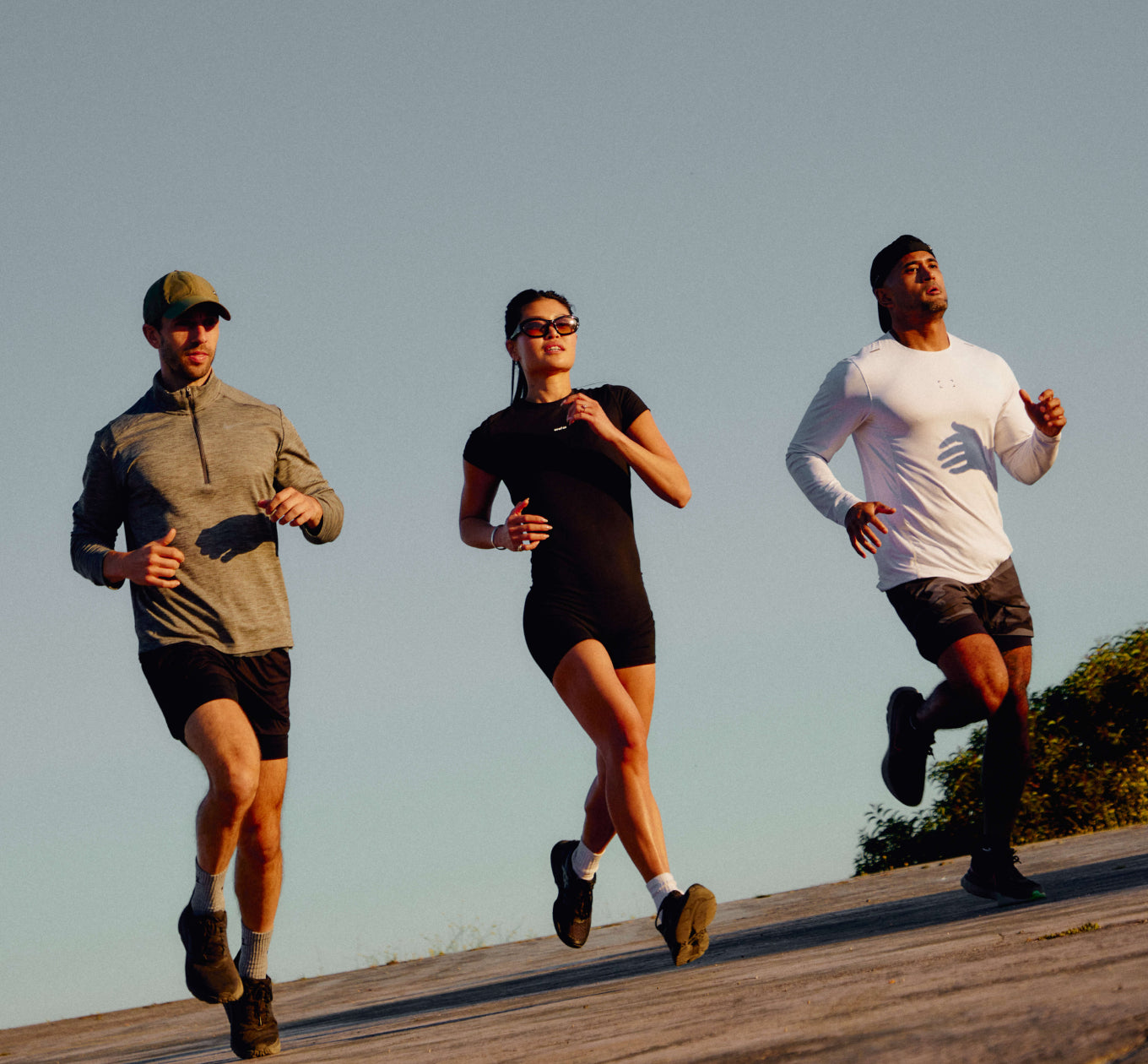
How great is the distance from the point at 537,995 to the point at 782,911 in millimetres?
3037

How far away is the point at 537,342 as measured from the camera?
552cm

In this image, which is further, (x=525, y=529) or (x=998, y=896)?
(x=998, y=896)

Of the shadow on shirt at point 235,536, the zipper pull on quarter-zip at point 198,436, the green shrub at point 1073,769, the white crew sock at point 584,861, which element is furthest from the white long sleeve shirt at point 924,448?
the green shrub at point 1073,769

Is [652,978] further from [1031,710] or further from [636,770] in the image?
[1031,710]

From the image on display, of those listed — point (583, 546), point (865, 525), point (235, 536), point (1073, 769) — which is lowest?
point (1073, 769)

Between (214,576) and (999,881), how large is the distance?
10.4 feet

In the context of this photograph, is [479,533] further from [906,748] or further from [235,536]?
[906,748]

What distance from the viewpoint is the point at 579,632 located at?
5.08m

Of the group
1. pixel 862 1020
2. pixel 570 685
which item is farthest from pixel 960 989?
pixel 570 685

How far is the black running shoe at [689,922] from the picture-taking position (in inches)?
178

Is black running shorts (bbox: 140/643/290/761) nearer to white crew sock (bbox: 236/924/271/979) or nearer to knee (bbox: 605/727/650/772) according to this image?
white crew sock (bbox: 236/924/271/979)

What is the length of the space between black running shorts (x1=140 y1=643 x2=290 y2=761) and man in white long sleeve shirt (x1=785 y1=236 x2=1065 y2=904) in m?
2.28

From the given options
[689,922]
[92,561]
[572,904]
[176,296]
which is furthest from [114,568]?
[572,904]

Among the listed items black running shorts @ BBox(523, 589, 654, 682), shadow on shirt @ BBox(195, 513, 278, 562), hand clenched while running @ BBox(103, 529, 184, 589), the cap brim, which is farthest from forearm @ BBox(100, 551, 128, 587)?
black running shorts @ BBox(523, 589, 654, 682)
